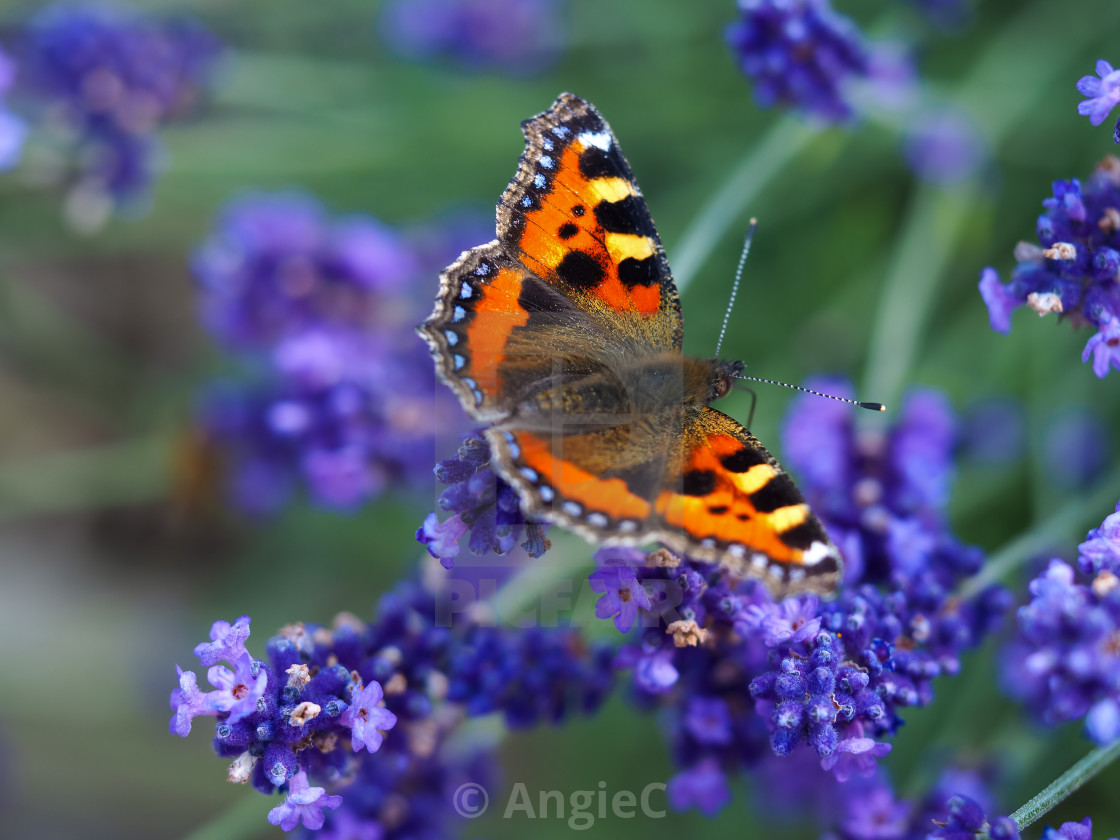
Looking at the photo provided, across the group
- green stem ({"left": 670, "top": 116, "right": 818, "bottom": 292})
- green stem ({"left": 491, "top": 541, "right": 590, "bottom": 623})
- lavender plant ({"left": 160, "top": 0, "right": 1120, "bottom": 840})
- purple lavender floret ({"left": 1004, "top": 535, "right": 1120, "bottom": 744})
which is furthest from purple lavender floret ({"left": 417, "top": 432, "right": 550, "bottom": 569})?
purple lavender floret ({"left": 1004, "top": 535, "right": 1120, "bottom": 744})

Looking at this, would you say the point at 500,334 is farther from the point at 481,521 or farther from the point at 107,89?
the point at 107,89

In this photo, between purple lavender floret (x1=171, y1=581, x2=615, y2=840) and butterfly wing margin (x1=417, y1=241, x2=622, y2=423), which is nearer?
purple lavender floret (x1=171, y1=581, x2=615, y2=840)

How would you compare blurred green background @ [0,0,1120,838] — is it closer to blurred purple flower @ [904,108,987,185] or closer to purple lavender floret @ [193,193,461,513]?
blurred purple flower @ [904,108,987,185]

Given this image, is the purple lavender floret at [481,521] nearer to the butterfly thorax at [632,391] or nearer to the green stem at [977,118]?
the butterfly thorax at [632,391]

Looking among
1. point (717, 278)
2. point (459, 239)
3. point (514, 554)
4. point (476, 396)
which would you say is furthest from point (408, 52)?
point (476, 396)

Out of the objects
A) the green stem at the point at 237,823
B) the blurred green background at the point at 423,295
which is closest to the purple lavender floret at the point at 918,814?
the blurred green background at the point at 423,295

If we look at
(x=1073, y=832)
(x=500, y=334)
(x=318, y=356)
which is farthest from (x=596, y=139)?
(x=1073, y=832)
